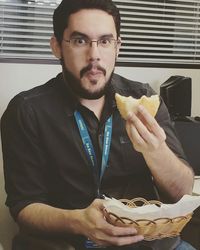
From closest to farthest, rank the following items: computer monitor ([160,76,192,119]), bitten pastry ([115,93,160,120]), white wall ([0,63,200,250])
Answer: bitten pastry ([115,93,160,120]) → white wall ([0,63,200,250]) → computer monitor ([160,76,192,119])

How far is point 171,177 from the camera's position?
1503 mm

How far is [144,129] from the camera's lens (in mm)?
1271

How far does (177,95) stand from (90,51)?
0.87m

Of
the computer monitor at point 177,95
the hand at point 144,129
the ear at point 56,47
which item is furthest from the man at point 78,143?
the computer monitor at point 177,95

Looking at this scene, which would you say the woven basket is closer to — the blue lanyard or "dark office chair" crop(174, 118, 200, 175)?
the blue lanyard

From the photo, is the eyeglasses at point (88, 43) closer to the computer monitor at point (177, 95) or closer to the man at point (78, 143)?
the man at point (78, 143)

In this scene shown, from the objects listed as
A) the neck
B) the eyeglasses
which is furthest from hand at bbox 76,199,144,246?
the eyeglasses

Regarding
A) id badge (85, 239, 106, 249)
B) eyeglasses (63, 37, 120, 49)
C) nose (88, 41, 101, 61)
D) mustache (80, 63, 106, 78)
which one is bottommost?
id badge (85, 239, 106, 249)

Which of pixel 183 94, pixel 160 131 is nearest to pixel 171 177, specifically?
pixel 160 131

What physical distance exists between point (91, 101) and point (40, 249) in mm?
558

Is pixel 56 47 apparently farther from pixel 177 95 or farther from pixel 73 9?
pixel 177 95

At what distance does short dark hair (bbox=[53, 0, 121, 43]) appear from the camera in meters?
1.55

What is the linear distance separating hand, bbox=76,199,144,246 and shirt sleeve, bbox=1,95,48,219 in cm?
27

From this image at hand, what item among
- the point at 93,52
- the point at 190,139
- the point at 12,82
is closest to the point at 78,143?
the point at 93,52
